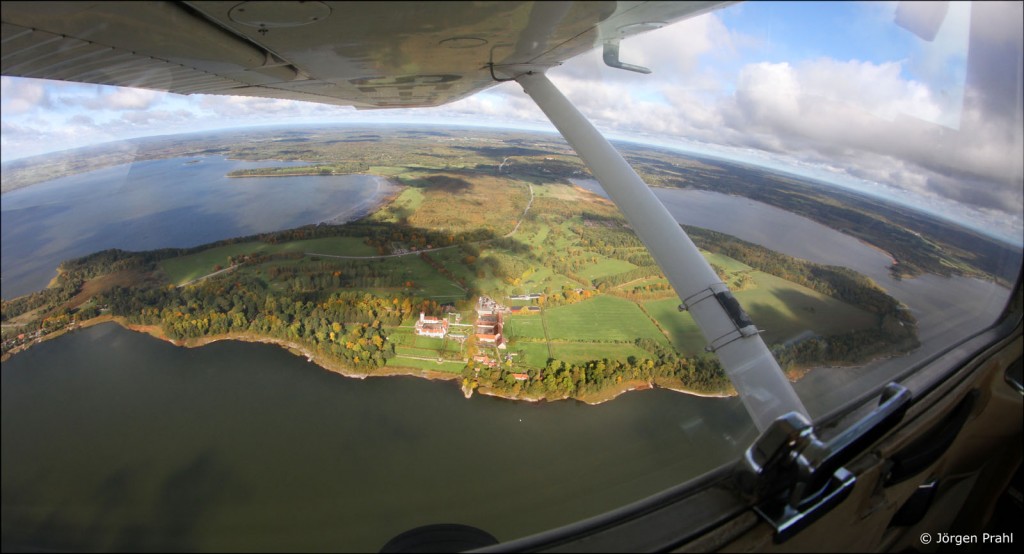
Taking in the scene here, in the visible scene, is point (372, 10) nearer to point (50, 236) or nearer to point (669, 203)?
point (50, 236)

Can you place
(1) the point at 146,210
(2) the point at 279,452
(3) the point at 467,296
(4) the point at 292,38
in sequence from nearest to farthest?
(4) the point at 292,38 → (2) the point at 279,452 → (1) the point at 146,210 → (3) the point at 467,296

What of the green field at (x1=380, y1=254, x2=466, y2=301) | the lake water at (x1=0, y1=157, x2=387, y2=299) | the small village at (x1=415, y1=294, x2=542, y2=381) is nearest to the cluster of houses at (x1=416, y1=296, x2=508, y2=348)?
the small village at (x1=415, y1=294, x2=542, y2=381)

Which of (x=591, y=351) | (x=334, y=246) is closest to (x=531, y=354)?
(x=591, y=351)

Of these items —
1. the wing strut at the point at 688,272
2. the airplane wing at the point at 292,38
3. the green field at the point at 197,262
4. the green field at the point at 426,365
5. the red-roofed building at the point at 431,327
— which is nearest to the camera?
the airplane wing at the point at 292,38

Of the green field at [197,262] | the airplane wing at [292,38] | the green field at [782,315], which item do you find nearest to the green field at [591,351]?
the green field at [782,315]

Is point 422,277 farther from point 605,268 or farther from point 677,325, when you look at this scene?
point 677,325

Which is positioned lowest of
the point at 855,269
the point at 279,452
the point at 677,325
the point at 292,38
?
the point at 677,325

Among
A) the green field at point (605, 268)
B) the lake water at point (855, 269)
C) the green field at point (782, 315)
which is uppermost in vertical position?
Answer: the lake water at point (855, 269)

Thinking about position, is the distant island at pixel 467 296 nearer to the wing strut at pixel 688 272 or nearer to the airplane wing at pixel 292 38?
the airplane wing at pixel 292 38
